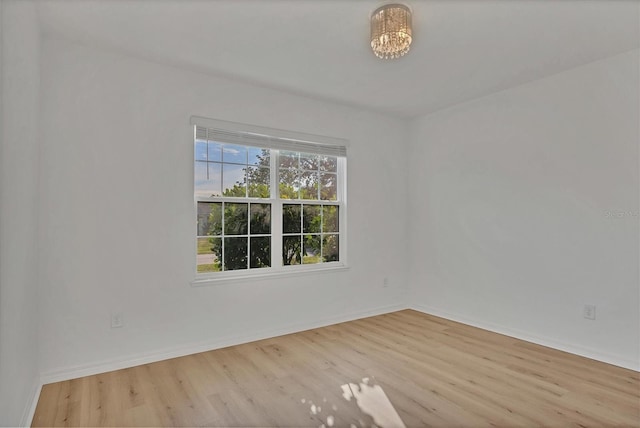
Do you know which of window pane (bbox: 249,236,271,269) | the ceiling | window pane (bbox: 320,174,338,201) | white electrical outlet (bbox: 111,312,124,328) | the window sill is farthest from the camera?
window pane (bbox: 320,174,338,201)

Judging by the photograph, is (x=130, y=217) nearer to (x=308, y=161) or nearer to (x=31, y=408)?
(x=31, y=408)

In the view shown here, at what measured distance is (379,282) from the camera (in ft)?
15.4

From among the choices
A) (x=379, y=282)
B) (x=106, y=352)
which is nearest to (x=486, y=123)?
(x=379, y=282)

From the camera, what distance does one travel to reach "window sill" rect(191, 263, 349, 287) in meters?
3.41

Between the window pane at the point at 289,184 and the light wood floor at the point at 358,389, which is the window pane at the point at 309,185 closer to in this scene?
the window pane at the point at 289,184

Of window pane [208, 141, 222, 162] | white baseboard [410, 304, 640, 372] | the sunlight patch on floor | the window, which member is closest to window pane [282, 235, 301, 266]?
the window

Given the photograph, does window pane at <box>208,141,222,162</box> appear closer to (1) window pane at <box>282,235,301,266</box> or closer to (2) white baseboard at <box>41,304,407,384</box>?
(1) window pane at <box>282,235,301,266</box>

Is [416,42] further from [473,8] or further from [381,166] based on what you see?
[381,166]

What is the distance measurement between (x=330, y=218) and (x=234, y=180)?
1.29 m

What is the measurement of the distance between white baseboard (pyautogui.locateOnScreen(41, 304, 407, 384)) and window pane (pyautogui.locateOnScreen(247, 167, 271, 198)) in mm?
1424

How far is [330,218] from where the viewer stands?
173 inches

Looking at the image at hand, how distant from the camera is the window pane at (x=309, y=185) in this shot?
4.16 m

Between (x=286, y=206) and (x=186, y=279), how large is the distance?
1300 millimetres

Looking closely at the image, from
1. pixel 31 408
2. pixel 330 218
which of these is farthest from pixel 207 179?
pixel 31 408
